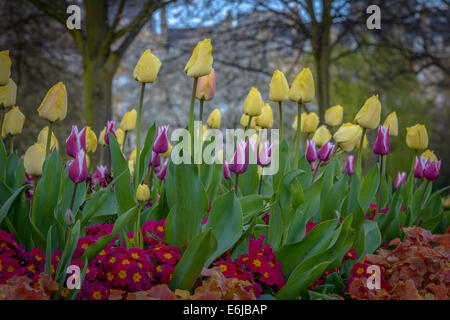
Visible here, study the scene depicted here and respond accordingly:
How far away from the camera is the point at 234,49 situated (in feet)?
28.2

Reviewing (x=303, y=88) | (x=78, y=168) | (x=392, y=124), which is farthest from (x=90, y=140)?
(x=392, y=124)

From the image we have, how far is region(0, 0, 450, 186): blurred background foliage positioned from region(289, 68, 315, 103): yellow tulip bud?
4210 millimetres

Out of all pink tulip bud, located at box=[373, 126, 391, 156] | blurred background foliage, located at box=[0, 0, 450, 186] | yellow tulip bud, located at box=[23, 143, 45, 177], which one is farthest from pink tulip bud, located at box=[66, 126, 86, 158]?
blurred background foliage, located at box=[0, 0, 450, 186]

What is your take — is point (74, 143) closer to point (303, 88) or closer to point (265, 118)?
point (303, 88)

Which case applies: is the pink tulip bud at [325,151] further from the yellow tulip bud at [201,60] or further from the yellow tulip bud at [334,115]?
the yellow tulip bud at [201,60]

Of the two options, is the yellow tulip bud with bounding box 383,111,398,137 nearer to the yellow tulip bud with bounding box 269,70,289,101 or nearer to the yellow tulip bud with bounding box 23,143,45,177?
the yellow tulip bud with bounding box 269,70,289,101

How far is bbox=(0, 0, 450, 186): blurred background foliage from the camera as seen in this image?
605 cm

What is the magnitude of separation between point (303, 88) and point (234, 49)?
6.99 m

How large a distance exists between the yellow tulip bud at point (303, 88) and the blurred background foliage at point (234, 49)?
13.8 feet

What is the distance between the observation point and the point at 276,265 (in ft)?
5.42

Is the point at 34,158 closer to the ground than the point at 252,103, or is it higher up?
closer to the ground

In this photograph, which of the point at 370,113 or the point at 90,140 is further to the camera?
the point at 90,140
